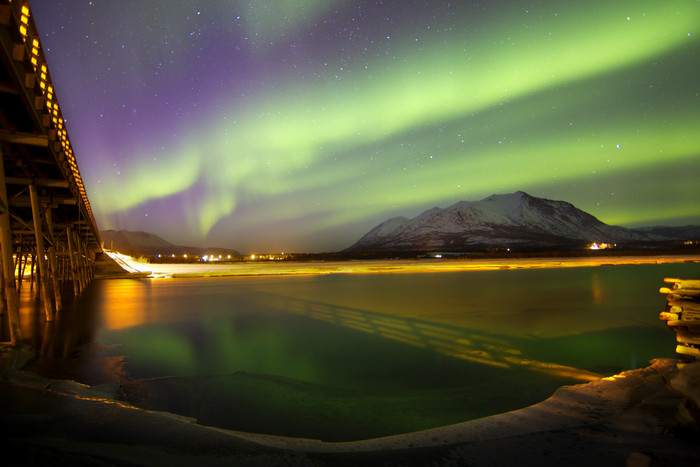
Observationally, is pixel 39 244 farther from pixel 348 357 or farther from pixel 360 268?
pixel 360 268

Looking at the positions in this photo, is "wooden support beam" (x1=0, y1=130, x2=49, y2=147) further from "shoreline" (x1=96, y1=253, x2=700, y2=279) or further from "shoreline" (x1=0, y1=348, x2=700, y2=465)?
"shoreline" (x1=96, y1=253, x2=700, y2=279)

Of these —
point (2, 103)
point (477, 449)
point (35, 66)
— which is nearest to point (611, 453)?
point (477, 449)

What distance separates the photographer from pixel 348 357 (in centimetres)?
1043

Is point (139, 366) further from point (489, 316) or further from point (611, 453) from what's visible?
point (489, 316)

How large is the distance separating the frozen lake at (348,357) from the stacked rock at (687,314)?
1731mm

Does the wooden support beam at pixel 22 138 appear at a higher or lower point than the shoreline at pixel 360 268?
higher

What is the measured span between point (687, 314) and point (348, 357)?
746 centimetres

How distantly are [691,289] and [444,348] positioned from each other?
5.94 m

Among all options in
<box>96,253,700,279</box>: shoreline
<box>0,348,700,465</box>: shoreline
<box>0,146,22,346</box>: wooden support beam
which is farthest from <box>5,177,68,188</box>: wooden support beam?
<box>96,253,700,279</box>: shoreline

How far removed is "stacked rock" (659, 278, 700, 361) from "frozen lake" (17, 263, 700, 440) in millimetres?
1731

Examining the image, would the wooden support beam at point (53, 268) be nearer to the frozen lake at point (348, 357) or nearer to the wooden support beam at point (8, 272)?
the frozen lake at point (348, 357)

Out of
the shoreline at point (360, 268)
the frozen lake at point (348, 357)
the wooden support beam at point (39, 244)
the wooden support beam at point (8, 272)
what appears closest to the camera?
the frozen lake at point (348, 357)

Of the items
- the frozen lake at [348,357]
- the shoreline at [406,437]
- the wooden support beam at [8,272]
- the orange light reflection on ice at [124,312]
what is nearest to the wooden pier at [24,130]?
the wooden support beam at [8,272]

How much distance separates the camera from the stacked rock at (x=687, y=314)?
6.88 meters
